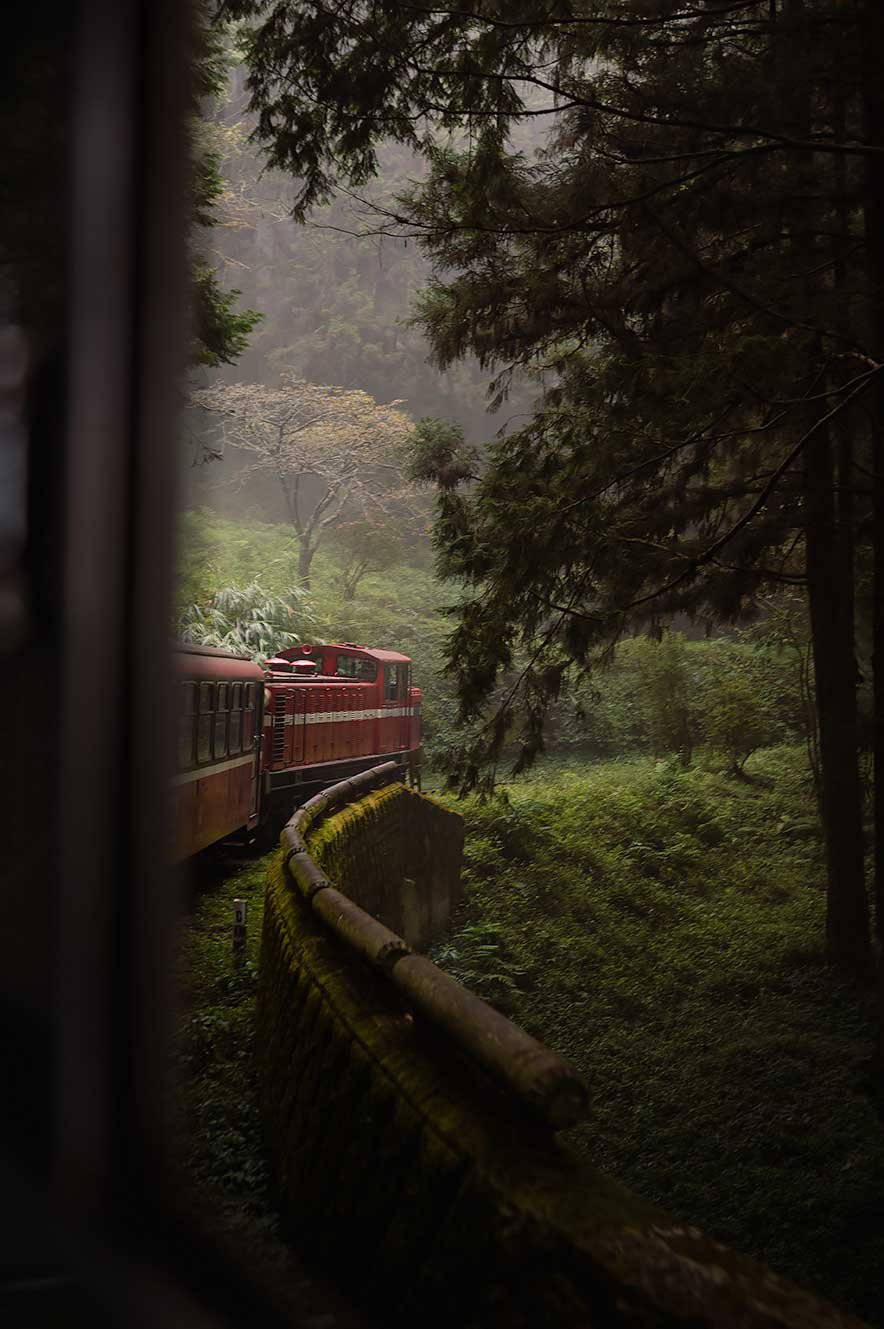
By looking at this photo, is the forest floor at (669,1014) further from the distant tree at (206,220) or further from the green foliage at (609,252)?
the distant tree at (206,220)

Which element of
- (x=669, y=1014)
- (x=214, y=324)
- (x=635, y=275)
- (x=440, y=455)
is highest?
(x=635, y=275)

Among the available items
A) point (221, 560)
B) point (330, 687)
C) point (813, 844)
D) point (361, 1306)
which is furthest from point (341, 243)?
point (361, 1306)

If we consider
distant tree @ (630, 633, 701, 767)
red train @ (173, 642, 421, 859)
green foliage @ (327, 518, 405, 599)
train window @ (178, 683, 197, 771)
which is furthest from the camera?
green foliage @ (327, 518, 405, 599)

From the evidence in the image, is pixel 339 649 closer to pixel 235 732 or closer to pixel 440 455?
pixel 235 732

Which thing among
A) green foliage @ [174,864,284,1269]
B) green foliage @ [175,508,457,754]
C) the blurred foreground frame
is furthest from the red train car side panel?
green foliage @ [175,508,457,754]

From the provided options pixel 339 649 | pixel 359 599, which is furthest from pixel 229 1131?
pixel 359 599

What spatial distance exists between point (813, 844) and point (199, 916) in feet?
32.3

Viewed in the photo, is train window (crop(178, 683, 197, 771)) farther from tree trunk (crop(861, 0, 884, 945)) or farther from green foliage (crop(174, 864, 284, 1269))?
tree trunk (crop(861, 0, 884, 945))

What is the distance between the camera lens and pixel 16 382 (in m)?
4.48

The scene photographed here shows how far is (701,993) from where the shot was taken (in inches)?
363

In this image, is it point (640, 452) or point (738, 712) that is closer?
point (640, 452)

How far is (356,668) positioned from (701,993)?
9210 mm

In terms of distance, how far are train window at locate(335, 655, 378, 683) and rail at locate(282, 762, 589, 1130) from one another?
1154 centimetres

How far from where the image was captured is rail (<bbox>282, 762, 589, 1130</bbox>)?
2.47m
